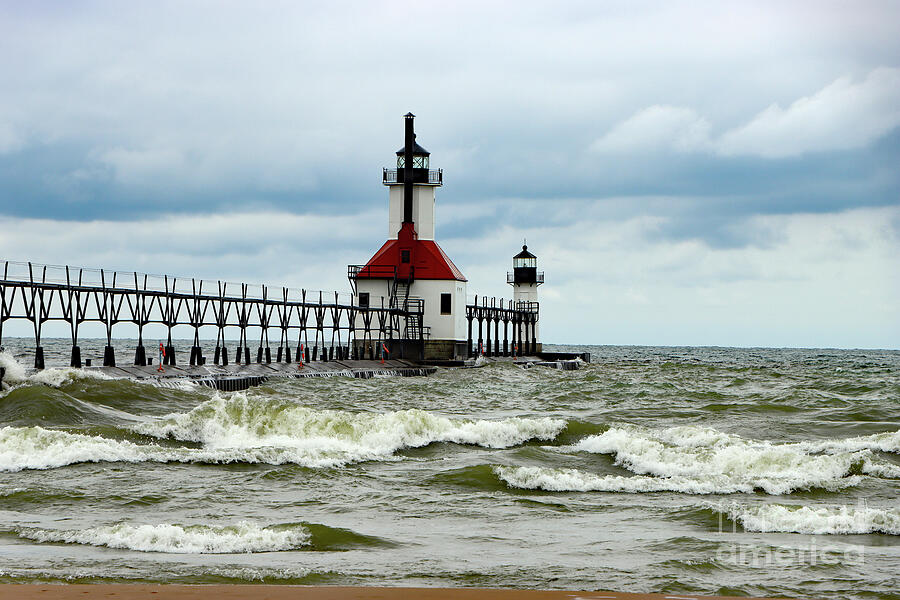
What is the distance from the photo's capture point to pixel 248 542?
9.31m

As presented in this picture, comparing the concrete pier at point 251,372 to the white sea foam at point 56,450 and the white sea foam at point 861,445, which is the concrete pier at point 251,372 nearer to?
the white sea foam at point 56,450

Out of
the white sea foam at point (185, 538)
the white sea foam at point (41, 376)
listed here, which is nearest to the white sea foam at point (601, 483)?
the white sea foam at point (185, 538)

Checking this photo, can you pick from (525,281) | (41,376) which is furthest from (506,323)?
(41,376)

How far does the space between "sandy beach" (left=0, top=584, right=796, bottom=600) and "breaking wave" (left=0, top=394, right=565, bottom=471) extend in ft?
24.0

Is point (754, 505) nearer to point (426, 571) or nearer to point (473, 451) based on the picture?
point (426, 571)

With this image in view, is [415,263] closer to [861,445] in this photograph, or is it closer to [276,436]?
[276,436]

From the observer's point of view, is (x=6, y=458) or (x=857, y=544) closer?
(x=857, y=544)

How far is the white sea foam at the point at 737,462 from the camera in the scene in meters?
13.4

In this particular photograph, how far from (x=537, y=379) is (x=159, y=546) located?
38.6 meters

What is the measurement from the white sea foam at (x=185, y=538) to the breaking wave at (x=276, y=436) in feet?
16.3

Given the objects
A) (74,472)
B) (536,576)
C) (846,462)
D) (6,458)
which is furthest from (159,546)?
(846,462)

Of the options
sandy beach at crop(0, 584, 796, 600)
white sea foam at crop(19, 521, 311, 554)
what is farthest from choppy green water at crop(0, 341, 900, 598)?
sandy beach at crop(0, 584, 796, 600)

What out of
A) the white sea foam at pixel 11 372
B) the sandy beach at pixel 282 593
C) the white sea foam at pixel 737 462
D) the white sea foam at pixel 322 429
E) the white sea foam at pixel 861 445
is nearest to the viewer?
the sandy beach at pixel 282 593

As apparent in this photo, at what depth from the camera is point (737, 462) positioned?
14.5 meters
